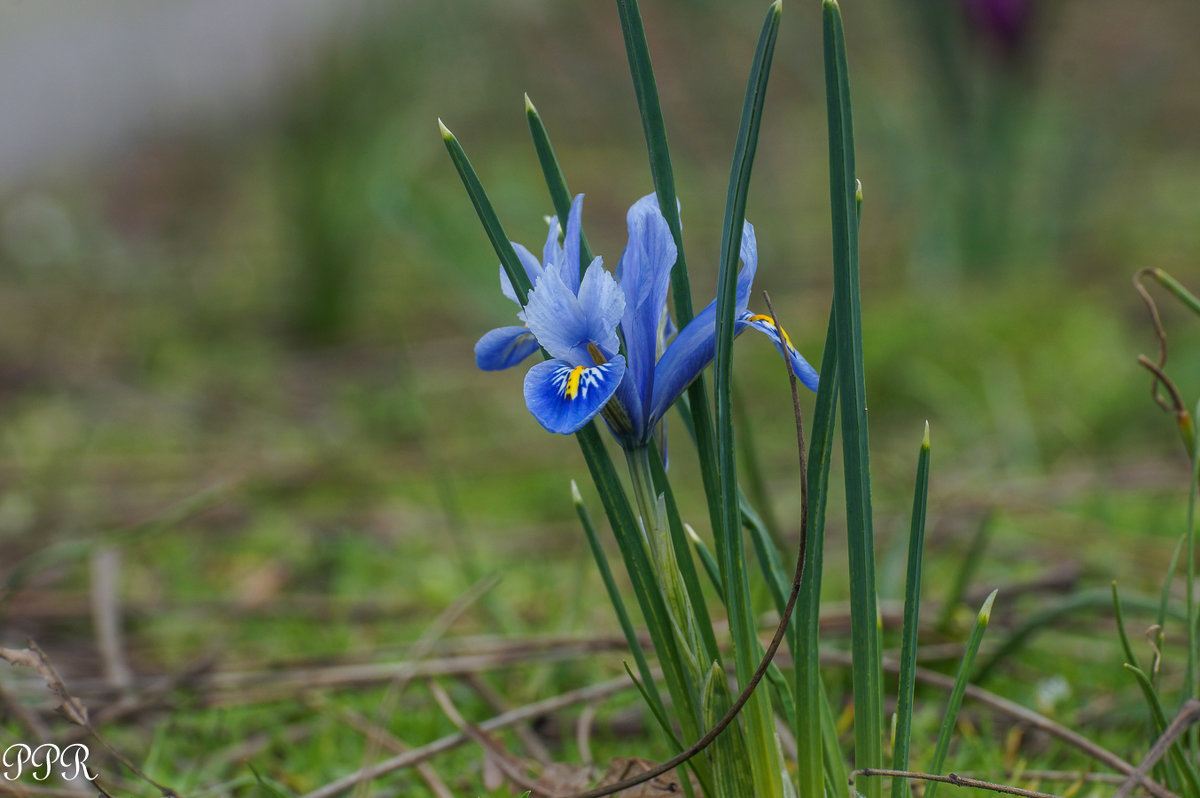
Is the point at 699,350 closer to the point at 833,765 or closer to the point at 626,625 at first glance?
the point at 626,625

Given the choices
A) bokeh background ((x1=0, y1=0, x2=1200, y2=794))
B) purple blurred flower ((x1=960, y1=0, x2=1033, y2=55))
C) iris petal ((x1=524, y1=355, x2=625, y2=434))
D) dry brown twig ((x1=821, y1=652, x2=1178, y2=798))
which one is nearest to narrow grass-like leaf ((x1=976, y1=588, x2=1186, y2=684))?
dry brown twig ((x1=821, y1=652, x2=1178, y2=798))

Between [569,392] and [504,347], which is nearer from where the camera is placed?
[569,392]

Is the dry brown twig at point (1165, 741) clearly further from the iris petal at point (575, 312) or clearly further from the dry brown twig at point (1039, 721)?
the iris petal at point (575, 312)

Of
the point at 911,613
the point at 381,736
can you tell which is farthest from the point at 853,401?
the point at 381,736

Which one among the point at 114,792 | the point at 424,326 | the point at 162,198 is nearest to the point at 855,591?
the point at 114,792

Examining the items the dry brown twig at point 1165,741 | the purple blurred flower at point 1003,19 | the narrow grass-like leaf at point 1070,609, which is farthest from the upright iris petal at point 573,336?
the purple blurred flower at point 1003,19

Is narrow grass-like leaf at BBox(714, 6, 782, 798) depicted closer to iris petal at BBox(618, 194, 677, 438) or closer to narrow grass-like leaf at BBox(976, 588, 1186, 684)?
iris petal at BBox(618, 194, 677, 438)
